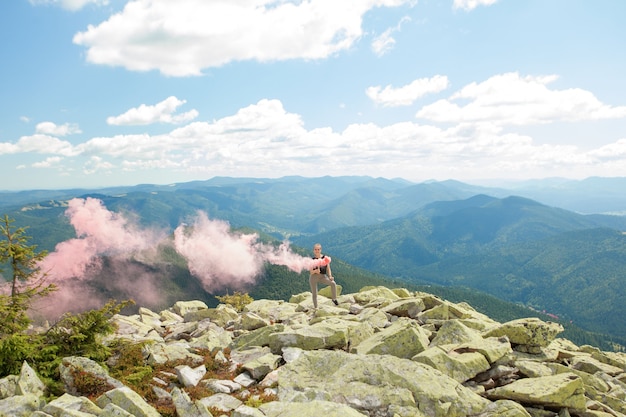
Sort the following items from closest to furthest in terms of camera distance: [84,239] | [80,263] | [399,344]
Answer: [399,344]
[84,239]
[80,263]

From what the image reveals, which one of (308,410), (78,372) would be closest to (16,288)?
(78,372)

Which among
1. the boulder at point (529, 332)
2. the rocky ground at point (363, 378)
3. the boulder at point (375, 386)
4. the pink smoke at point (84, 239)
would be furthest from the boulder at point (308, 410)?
the pink smoke at point (84, 239)

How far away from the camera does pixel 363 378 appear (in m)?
14.2

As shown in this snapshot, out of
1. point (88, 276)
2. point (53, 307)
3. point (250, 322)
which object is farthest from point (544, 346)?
point (88, 276)

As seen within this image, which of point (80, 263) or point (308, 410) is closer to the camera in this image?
point (308, 410)

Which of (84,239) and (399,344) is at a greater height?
(399,344)

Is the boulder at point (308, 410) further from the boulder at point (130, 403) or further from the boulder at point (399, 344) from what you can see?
the boulder at point (399, 344)

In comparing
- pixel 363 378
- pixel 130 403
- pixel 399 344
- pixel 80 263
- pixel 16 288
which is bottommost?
pixel 80 263

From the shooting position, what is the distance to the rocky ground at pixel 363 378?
39.3ft

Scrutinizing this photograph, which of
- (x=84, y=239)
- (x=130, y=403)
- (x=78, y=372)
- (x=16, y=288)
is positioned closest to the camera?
(x=130, y=403)

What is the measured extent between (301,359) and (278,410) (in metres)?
4.20

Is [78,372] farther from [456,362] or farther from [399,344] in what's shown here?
[456,362]

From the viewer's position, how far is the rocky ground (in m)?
12.0

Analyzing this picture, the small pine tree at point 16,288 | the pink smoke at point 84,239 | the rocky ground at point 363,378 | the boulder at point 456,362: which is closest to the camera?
the rocky ground at point 363,378
